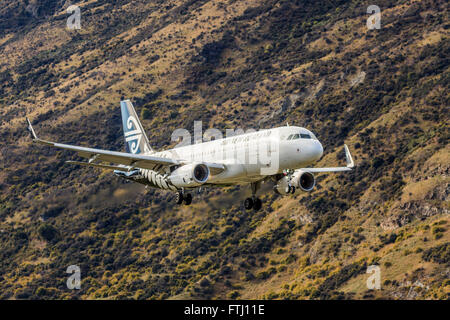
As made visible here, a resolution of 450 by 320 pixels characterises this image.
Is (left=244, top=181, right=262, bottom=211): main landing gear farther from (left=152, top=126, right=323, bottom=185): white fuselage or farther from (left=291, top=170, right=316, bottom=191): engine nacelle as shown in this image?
(left=291, top=170, right=316, bottom=191): engine nacelle

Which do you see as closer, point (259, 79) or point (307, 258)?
point (307, 258)

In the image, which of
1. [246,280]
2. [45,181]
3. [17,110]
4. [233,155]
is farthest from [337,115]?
[233,155]

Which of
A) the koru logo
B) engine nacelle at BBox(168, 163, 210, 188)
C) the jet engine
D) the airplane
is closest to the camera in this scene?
the airplane

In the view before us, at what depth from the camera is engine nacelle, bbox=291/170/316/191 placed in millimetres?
53562

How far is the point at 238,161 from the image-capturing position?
52312mm

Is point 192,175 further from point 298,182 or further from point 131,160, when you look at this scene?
point 298,182

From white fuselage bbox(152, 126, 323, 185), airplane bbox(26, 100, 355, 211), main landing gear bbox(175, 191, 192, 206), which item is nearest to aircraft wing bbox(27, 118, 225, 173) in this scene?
airplane bbox(26, 100, 355, 211)

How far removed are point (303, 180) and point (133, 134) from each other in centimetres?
2243

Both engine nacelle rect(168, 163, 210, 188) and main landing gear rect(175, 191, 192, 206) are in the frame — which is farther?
main landing gear rect(175, 191, 192, 206)

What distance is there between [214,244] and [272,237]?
8548mm

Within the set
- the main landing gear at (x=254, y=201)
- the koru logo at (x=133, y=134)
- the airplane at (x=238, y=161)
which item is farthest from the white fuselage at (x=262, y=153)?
the koru logo at (x=133, y=134)

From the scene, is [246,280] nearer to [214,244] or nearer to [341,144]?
[214,244]

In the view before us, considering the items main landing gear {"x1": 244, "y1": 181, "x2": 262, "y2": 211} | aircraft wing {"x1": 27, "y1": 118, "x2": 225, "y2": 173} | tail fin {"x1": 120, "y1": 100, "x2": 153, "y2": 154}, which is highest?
tail fin {"x1": 120, "y1": 100, "x2": 153, "y2": 154}

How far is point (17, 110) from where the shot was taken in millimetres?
164125
